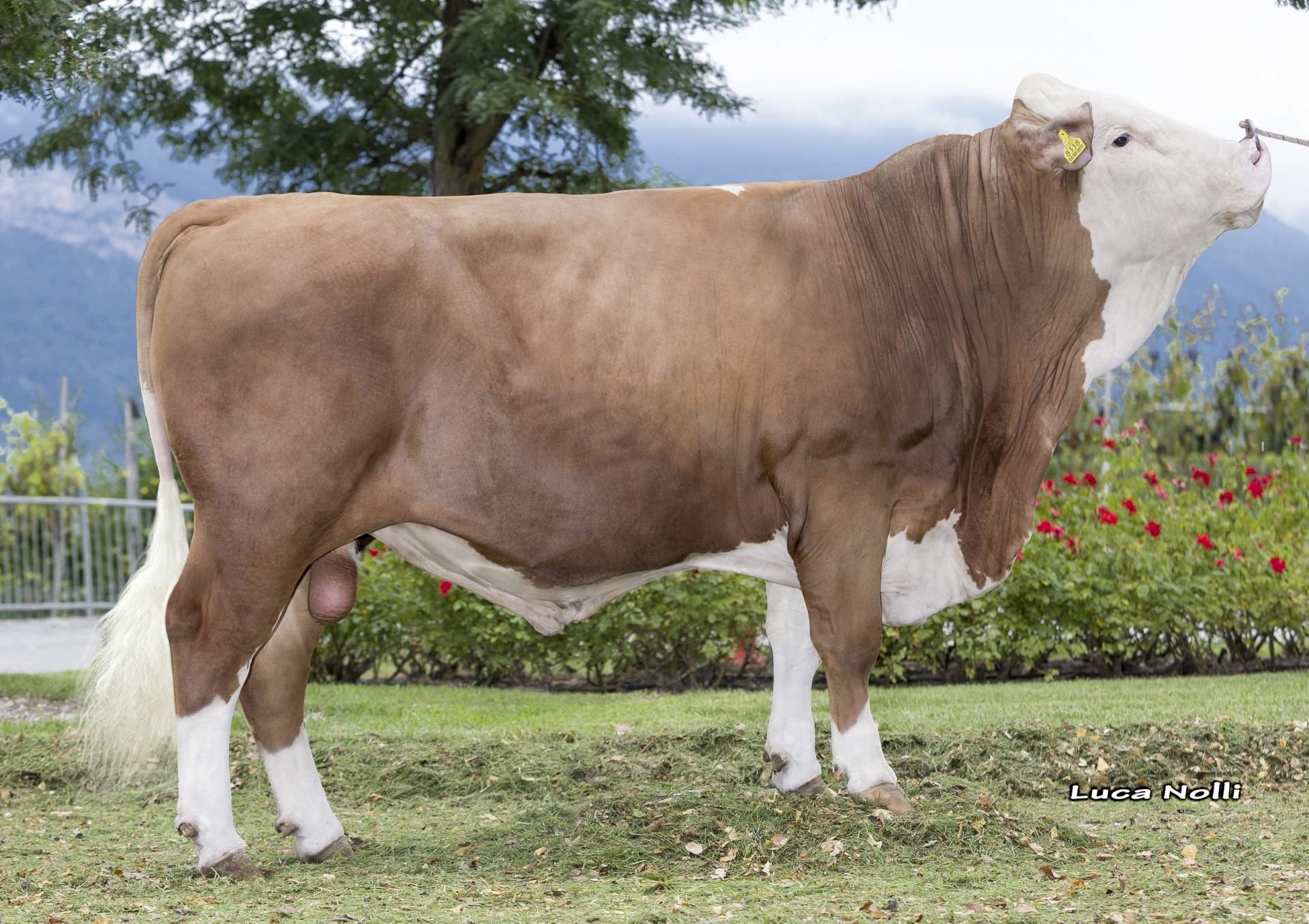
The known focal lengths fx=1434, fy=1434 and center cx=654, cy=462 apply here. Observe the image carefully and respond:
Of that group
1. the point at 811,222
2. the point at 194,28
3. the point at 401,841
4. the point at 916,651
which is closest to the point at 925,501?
the point at 811,222

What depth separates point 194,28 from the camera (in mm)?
11500

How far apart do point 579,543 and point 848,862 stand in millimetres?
1193

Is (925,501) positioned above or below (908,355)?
below

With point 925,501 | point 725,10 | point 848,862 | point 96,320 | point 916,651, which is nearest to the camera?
point 848,862

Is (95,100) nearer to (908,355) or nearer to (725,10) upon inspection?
(725,10)

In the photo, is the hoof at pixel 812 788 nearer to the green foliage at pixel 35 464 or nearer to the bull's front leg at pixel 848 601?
the bull's front leg at pixel 848 601

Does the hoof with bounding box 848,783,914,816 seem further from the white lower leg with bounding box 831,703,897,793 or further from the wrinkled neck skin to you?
the wrinkled neck skin

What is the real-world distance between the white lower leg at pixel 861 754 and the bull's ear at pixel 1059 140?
5.73 feet

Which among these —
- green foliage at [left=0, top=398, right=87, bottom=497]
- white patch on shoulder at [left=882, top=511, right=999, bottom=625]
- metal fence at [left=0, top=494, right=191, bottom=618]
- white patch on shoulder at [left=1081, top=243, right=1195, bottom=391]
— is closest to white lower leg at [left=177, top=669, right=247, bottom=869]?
white patch on shoulder at [left=882, top=511, right=999, bottom=625]

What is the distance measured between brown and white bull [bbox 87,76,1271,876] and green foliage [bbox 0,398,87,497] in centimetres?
1317

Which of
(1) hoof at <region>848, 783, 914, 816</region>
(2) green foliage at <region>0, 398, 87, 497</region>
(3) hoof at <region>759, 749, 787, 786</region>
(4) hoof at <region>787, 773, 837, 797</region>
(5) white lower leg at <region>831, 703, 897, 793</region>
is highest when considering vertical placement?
(5) white lower leg at <region>831, 703, 897, 793</region>
